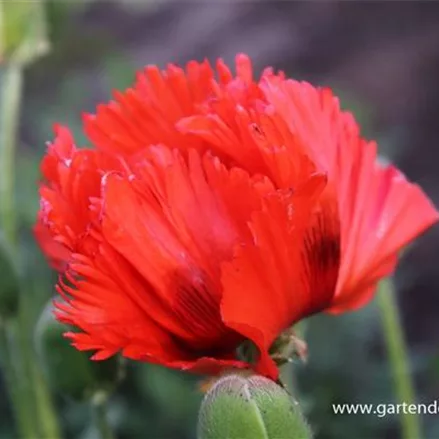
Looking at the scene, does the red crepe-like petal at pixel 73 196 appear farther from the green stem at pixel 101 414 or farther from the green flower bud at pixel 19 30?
the green flower bud at pixel 19 30

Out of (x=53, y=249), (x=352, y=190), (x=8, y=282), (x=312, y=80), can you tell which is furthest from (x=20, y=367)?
(x=312, y=80)

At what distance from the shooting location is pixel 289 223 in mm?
449

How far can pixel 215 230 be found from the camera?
17.9 inches

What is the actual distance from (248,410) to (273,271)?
5 centimetres

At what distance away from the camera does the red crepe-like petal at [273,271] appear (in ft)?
1.44

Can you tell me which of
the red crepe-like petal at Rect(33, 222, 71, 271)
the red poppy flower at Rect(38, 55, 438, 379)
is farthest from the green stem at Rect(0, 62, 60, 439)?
the red poppy flower at Rect(38, 55, 438, 379)

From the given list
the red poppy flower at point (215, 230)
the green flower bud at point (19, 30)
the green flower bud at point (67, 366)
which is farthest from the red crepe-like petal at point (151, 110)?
the green flower bud at point (19, 30)

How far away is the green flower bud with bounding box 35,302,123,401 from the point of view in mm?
628

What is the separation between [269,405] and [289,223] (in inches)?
2.7

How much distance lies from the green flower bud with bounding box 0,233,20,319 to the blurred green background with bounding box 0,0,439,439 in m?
0.16

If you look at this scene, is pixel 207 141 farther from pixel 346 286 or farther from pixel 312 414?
pixel 312 414

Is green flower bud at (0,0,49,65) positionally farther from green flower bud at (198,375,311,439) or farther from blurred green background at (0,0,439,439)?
green flower bud at (198,375,311,439)

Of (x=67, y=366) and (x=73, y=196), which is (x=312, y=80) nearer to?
(x=67, y=366)

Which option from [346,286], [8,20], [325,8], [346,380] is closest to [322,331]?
[346,380]
